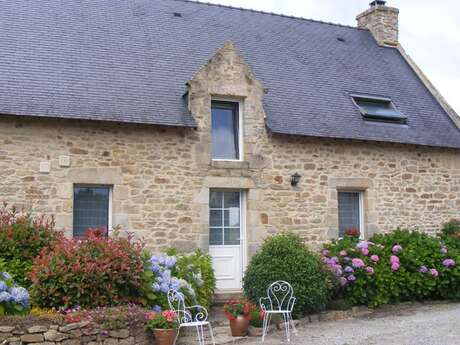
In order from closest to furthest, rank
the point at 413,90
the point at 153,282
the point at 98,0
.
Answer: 1. the point at 153,282
2. the point at 98,0
3. the point at 413,90

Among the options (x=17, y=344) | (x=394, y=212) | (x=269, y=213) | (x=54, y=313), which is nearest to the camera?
(x=17, y=344)

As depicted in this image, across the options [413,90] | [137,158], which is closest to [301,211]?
[137,158]

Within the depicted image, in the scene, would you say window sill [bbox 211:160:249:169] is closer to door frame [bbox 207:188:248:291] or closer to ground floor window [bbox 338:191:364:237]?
door frame [bbox 207:188:248:291]

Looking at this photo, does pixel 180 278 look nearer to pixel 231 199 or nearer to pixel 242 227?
pixel 242 227

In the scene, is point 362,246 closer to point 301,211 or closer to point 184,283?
point 301,211

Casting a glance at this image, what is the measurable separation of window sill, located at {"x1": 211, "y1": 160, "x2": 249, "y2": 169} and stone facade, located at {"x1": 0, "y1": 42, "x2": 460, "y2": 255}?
0.02 meters

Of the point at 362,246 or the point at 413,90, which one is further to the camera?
the point at 413,90

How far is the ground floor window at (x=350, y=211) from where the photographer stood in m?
12.5

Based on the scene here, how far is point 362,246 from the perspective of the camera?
36.7 feet

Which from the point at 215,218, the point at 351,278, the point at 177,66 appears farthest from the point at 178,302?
the point at 177,66

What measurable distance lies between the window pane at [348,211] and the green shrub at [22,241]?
6.00m

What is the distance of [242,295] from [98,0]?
296 inches

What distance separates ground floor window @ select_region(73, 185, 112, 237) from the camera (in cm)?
1027

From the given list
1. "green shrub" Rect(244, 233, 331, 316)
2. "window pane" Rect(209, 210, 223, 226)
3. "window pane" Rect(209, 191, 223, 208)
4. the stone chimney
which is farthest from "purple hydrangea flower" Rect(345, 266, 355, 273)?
the stone chimney
